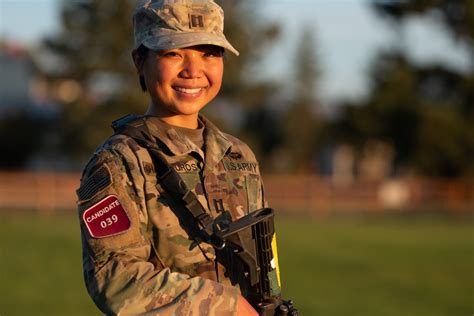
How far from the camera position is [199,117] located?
2.89 meters

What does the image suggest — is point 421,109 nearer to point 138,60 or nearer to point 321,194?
point 321,194

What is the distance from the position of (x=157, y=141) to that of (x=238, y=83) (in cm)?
4029

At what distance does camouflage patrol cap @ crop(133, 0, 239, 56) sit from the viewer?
261 cm

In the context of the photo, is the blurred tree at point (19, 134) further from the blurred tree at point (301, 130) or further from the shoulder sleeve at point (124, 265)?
the shoulder sleeve at point (124, 265)

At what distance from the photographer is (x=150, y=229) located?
257 cm

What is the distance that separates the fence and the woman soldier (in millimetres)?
27777

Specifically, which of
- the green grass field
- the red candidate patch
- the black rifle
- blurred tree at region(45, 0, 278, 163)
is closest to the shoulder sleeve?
the red candidate patch

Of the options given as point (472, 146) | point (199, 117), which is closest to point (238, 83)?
point (472, 146)

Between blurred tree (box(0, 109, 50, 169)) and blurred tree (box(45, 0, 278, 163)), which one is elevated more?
blurred tree (box(45, 0, 278, 163))

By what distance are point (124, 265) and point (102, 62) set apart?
39.8 metres

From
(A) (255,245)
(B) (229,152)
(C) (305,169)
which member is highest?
(B) (229,152)

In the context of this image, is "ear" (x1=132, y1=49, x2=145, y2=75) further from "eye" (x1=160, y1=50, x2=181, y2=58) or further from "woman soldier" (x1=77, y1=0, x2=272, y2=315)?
"eye" (x1=160, y1=50, x2=181, y2=58)

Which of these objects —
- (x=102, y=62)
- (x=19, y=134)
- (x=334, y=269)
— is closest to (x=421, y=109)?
(x=102, y=62)

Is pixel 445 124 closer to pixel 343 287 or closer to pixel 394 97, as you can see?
pixel 394 97
